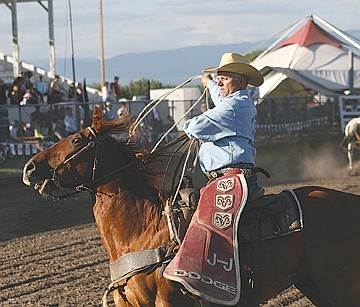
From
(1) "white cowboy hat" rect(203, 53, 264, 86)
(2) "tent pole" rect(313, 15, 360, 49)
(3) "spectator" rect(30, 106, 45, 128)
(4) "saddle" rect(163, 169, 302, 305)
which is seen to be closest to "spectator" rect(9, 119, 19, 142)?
(3) "spectator" rect(30, 106, 45, 128)

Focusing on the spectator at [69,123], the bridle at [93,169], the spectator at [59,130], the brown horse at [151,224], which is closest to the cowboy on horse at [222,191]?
the brown horse at [151,224]

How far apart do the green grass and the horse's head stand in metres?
10.9

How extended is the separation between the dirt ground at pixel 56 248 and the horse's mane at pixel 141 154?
221 centimetres

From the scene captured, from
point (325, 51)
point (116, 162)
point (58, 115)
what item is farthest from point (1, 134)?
point (325, 51)

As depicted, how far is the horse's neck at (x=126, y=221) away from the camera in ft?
17.8

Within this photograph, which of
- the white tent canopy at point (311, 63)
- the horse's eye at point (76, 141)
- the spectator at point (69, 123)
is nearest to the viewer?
the horse's eye at point (76, 141)

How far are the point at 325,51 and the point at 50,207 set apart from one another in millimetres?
21325

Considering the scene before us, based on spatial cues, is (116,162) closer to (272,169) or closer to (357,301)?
(357,301)

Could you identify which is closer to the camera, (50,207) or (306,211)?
(306,211)

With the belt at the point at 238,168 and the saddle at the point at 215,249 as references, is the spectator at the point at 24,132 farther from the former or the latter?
the saddle at the point at 215,249

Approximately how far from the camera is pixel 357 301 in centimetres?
528

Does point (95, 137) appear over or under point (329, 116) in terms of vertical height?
over

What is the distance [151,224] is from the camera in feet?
17.9

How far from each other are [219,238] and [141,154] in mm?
1015
